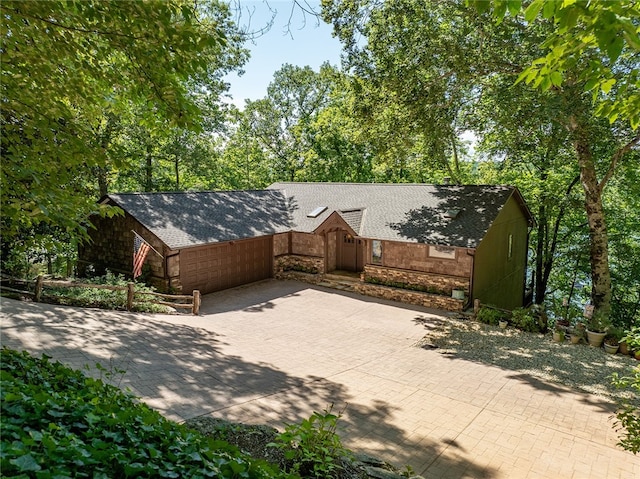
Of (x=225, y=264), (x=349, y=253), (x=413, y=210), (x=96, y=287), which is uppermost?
(x=413, y=210)

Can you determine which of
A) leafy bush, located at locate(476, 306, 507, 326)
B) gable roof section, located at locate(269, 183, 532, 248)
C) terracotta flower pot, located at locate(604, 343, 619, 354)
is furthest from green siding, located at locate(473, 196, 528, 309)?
terracotta flower pot, located at locate(604, 343, 619, 354)

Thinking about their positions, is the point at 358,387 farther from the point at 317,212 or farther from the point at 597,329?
the point at 317,212

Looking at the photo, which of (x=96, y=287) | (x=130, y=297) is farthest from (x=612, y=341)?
(x=96, y=287)

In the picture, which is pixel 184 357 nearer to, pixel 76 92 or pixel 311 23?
pixel 76 92

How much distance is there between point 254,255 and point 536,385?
13658mm

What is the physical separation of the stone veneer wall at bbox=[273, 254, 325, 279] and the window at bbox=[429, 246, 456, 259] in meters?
5.66

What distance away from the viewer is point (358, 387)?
9.20 meters

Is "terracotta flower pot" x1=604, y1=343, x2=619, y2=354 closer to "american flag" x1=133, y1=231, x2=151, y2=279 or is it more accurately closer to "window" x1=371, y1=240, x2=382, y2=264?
"window" x1=371, y1=240, x2=382, y2=264

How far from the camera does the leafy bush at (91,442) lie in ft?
8.82

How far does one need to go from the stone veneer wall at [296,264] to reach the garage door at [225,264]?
42cm

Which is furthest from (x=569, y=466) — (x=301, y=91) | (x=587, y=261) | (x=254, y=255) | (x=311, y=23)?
(x=301, y=91)

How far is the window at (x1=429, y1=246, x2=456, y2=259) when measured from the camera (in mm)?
16734

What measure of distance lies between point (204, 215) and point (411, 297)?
33.9 feet

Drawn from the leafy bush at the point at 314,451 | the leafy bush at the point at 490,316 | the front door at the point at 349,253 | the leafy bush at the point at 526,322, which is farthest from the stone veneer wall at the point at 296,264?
the leafy bush at the point at 314,451
